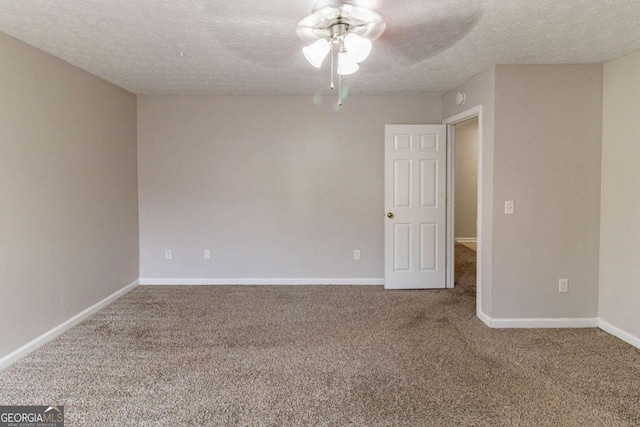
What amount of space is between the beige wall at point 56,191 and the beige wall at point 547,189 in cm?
386

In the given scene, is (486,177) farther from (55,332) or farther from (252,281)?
(55,332)

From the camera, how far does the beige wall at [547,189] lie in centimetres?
329

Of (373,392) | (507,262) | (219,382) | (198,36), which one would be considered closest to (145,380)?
(219,382)

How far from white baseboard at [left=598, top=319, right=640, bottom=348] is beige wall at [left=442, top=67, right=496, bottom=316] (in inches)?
39.1

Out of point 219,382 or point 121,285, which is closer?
point 219,382

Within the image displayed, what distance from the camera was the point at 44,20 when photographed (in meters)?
2.41

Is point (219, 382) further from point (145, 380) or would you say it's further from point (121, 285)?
point (121, 285)

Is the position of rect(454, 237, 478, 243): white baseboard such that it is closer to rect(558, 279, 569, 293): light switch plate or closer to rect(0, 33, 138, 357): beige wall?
rect(558, 279, 569, 293): light switch plate

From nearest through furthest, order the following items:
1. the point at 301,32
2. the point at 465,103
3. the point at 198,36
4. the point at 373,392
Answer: the point at 301,32 → the point at 373,392 → the point at 198,36 → the point at 465,103

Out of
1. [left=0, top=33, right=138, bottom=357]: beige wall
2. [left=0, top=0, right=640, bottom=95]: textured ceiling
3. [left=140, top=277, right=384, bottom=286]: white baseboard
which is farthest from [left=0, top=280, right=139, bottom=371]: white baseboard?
[left=0, top=0, right=640, bottom=95]: textured ceiling

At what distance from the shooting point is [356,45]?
2.07 m

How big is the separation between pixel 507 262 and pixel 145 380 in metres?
3.13

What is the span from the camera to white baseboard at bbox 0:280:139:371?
2.69 m

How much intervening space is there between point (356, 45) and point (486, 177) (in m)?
2.02
